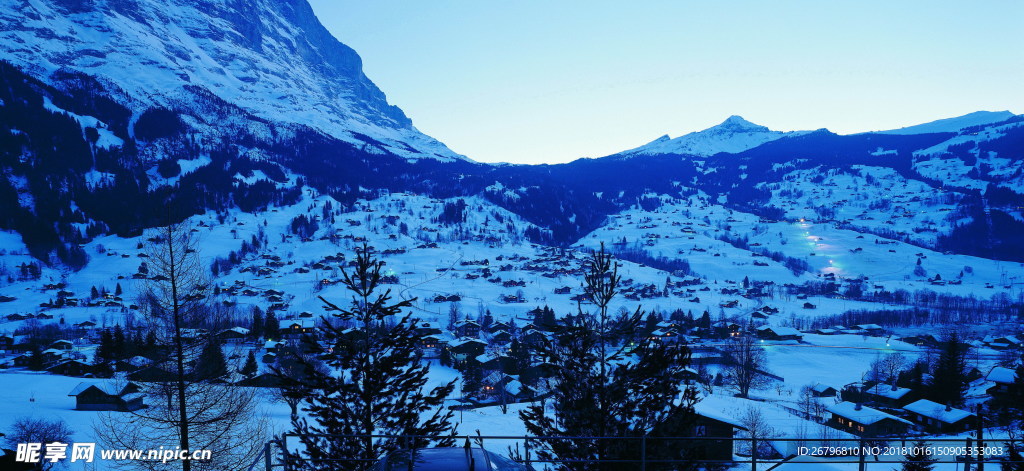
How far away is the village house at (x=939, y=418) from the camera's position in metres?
36.0

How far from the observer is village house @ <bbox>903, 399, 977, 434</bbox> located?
118 ft

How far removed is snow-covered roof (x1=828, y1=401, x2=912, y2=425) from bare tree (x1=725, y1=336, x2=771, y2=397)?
37.7ft

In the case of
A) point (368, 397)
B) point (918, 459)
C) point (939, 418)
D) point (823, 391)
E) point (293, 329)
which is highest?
point (368, 397)

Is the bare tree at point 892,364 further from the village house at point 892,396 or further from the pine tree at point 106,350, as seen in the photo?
the pine tree at point 106,350

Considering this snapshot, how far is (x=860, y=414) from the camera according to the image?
36.9 meters

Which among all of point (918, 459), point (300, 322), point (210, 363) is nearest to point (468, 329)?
point (300, 322)

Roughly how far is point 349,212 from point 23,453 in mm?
191980

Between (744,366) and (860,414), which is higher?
(860,414)

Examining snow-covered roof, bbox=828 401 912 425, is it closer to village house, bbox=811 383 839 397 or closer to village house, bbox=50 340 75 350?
village house, bbox=811 383 839 397

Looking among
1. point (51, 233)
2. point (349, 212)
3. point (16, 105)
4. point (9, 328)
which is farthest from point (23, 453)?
point (16, 105)

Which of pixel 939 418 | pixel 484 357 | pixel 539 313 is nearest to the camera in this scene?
pixel 939 418

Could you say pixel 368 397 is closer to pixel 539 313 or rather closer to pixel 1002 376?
pixel 1002 376

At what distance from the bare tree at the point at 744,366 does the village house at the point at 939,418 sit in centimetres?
1381

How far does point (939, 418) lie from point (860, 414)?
20.4 ft
